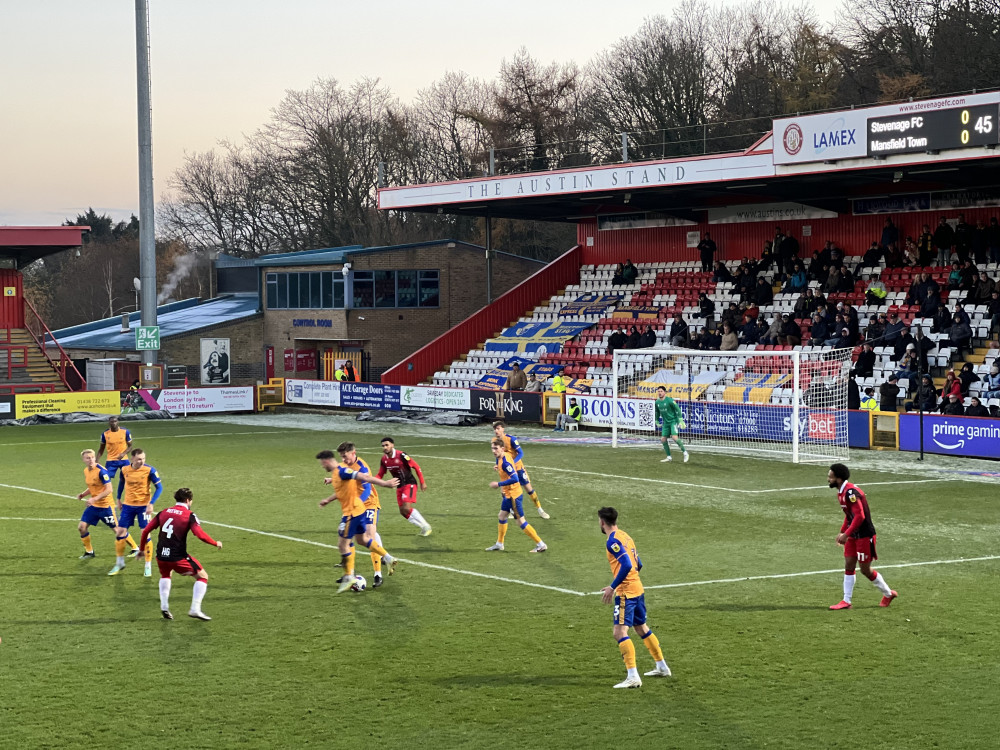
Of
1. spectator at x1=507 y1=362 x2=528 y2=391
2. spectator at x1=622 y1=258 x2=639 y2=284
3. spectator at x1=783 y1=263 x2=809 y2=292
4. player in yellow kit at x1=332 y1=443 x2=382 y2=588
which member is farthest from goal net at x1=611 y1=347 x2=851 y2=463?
player in yellow kit at x1=332 y1=443 x2=382 y2=588

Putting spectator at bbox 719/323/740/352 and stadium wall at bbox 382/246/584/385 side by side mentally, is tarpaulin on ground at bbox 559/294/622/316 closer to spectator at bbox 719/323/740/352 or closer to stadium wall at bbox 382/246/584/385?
stadium wall at bbox 382/246/584/385

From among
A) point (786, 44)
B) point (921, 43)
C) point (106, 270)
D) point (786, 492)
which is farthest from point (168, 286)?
point (786, 492)

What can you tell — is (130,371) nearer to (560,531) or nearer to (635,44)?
(635,44)

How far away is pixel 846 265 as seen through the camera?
41562mm

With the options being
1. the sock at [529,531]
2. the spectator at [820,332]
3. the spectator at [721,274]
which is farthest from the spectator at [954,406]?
the sock at [529,531]

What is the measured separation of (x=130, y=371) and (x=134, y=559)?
36.2 metres

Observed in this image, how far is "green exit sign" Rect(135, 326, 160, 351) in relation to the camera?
43.7 meters

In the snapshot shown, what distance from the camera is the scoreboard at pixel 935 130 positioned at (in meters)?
31.1

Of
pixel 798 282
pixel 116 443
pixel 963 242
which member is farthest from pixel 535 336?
pixel 116 443

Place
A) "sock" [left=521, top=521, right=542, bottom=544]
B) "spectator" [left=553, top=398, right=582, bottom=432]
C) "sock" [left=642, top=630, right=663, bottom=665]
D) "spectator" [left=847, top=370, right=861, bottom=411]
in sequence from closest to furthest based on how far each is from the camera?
"sock" [left=642, top=630, right=663, bottom=665] → "sock" [left=521, top=521, right=542, bottom=544] → "spectator" [left=847, top=370, right=861, bottom=411] → "spectator" [left=553, top=398, right=582, bottom=432]

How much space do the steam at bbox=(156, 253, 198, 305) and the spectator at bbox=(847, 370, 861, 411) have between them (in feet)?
210

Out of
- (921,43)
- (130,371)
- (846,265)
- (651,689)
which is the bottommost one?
(651,689)

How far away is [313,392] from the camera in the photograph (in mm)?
46719

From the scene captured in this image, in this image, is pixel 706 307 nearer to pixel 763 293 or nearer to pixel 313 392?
pixel 763 293
